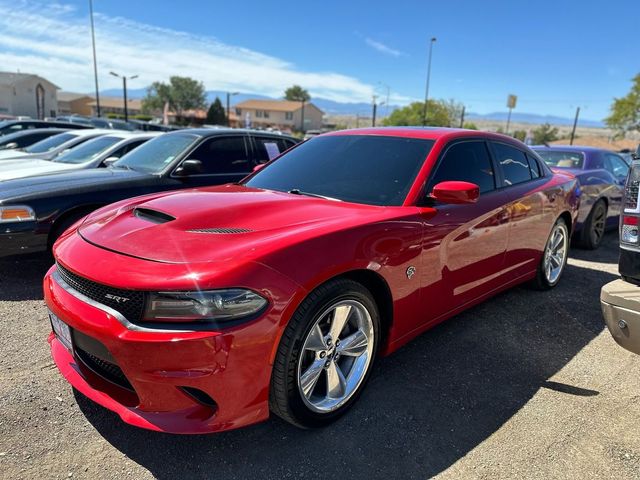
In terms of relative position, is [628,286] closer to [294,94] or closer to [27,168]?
[27,168]

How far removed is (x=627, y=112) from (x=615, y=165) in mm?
42077

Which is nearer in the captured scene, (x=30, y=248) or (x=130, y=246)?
(x=130, y=246)

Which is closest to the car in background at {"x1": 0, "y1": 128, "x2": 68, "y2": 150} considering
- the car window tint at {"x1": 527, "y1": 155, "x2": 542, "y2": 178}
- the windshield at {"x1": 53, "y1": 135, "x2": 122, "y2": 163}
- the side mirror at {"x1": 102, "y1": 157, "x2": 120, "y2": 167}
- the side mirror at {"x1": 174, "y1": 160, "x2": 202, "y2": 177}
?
the windshield at {"x1": 53, "y1": 135, "x2": 122, "y2": 163}

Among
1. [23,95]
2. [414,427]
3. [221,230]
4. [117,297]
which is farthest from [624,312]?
[23,95]

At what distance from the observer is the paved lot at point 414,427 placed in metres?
2.17

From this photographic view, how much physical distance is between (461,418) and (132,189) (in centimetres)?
391

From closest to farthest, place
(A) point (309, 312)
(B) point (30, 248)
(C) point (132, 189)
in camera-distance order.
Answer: (A) point (309, 312)
(B) point (30, 248)
(C) point (132, 189)

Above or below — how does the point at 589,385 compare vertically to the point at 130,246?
below

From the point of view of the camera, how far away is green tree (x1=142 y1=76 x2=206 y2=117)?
278 feet

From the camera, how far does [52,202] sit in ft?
13.8

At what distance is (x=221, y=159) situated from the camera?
5.77m

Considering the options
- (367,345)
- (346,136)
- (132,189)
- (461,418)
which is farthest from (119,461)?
(132,189)

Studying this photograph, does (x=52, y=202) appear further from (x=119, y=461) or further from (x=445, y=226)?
(x=445, y=226)

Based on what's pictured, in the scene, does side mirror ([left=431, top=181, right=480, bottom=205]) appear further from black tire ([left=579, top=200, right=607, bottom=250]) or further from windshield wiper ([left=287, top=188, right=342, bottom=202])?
black tire ([left=579, top=200, right=607, bottom=250])
